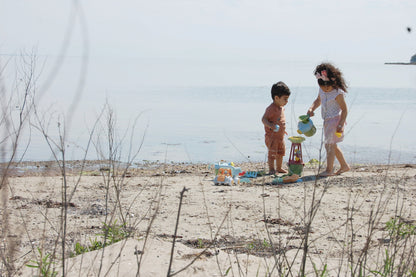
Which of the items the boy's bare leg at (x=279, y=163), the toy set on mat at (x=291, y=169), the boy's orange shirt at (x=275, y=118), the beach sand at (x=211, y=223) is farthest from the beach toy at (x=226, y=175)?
the boy's orange shirt at (x=275, y=118)

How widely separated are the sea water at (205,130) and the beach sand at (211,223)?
669 mm

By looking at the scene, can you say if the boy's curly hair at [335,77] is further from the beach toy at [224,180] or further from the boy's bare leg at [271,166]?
the beach toy at [224,180]

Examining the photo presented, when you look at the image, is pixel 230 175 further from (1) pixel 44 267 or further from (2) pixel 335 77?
(1) pixel 44 267

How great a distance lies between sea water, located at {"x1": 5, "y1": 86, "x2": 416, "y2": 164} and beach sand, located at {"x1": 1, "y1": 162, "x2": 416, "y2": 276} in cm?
67

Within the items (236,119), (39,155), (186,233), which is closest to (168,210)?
(186,233)

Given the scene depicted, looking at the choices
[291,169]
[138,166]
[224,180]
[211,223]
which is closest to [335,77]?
[291,169]

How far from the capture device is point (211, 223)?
16.9ft

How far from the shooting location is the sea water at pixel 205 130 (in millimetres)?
11008

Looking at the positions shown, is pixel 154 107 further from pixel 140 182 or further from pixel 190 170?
pixel 140 182

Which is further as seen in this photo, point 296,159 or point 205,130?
point 205,130

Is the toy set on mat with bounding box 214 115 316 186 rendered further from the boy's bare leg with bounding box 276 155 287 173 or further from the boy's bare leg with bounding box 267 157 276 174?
the boy's bare leg with bounding box 276 155 287 173

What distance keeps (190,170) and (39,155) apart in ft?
11.0

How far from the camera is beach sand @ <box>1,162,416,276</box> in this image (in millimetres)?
3617

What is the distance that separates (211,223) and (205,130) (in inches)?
347
